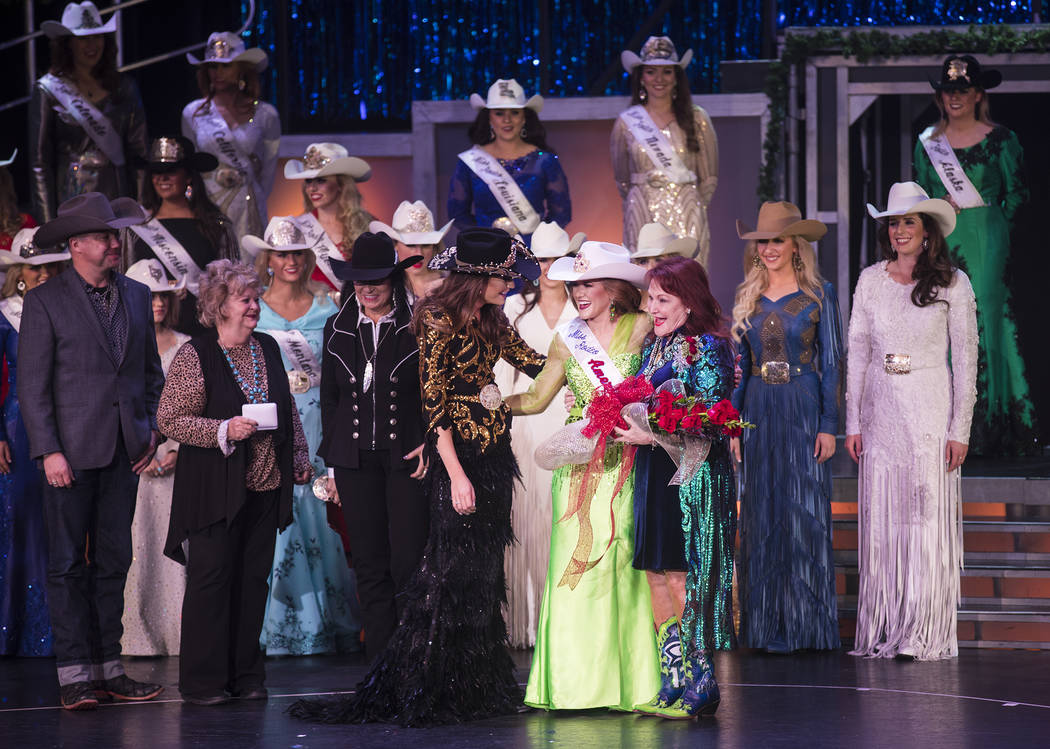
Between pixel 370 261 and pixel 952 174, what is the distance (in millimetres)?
3816

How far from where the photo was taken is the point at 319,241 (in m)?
8.02

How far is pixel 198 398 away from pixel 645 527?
69.8 inches

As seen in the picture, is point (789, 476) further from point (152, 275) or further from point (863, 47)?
point (863, 47)

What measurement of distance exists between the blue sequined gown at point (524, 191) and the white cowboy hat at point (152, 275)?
161 cm

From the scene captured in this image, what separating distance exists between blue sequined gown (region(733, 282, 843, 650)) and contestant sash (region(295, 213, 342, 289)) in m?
2.16

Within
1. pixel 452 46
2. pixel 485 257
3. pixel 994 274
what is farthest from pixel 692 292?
pixel 452 46

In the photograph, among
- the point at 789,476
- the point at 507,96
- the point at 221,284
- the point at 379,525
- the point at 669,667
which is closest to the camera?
the point at 669,667

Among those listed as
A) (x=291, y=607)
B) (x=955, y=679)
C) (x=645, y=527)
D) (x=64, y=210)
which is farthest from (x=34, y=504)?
(x=955, y=679)

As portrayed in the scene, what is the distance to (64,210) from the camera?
6.15 metres

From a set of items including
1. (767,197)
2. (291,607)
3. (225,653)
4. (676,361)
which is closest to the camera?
(676,361)

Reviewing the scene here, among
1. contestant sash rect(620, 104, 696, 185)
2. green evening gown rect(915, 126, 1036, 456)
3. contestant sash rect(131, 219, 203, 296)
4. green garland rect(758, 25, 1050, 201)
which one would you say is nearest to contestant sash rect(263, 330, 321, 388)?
contestant sash rect(131, 219, 203, 296)

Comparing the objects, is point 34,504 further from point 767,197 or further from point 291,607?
point 767,197

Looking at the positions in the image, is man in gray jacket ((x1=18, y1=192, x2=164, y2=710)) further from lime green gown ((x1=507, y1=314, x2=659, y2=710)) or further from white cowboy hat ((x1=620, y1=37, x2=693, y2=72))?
white cowboy hat ((x1=620, y1=37, x2=693, y2=72))

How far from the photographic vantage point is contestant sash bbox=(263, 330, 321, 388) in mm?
7246
